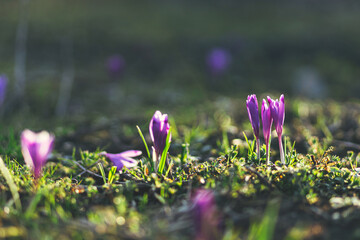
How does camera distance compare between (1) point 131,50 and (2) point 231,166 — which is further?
(1) point 131,50

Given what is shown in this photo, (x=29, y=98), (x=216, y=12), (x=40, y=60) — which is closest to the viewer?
(x=29, y=98)

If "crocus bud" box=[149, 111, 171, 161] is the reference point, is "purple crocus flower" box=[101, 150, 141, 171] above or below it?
below

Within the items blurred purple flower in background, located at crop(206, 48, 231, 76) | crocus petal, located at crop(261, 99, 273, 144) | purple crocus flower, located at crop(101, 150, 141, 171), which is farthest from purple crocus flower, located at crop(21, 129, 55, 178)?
blurred purple flower in background, located at crop(206, 48, 231, 76)

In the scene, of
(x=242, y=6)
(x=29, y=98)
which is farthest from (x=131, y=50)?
(x=242, y=6)

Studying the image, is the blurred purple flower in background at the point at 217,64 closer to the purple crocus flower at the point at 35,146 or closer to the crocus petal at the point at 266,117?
the crocus petal at the point at 266,117

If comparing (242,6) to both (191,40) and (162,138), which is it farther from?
(162,138)

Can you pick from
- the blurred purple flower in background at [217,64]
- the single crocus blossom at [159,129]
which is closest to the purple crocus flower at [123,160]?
the single crocus blossom at [159,129]

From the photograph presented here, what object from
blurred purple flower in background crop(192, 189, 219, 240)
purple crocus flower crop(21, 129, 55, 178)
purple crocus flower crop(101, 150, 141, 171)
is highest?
purple crocus flower crop(21, 129, 55, 178)

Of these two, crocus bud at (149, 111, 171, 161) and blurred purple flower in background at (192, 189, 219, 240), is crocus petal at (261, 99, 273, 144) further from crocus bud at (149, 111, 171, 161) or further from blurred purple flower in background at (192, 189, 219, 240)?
blurred purple flower in background at (192, 189, 219, 240)
